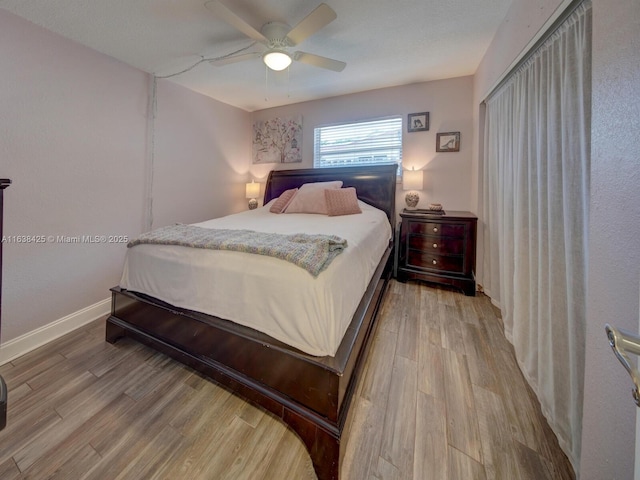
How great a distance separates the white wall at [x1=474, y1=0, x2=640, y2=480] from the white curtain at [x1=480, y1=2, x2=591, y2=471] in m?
0.37

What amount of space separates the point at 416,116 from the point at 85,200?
3565 millimetres

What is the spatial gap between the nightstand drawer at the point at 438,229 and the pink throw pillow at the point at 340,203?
0.68m

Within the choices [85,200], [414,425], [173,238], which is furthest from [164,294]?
[414,425]

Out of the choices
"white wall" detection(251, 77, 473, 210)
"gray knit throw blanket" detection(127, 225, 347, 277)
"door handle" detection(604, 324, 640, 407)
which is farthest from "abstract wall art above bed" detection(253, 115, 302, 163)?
"door handle" detection(604, 324, 640, 407)

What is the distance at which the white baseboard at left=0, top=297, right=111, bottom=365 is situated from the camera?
1731 mm

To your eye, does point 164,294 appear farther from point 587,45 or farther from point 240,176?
point 240,176

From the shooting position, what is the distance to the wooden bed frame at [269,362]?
3.39 feet

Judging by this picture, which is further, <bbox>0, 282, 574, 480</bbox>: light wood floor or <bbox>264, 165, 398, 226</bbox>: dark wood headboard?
<bbox>264, 165, 398, 226</bbox>: dark wood headboard

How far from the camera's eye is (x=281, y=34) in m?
1.90

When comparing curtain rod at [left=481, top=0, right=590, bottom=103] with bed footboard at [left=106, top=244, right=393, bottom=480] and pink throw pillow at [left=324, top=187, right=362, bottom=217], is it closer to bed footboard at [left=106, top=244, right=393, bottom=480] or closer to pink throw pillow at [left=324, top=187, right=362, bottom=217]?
pink throw pillow at [left=324, top=187, right=362, bottom=217]

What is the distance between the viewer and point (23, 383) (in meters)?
1.49

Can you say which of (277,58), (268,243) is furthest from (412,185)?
(268,243)

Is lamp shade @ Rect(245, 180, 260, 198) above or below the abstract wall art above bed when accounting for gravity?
below

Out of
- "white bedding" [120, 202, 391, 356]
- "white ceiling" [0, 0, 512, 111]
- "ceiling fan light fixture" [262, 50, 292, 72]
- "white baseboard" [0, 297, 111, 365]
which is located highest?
"white ceiling" [0, 0, 512, 111]
